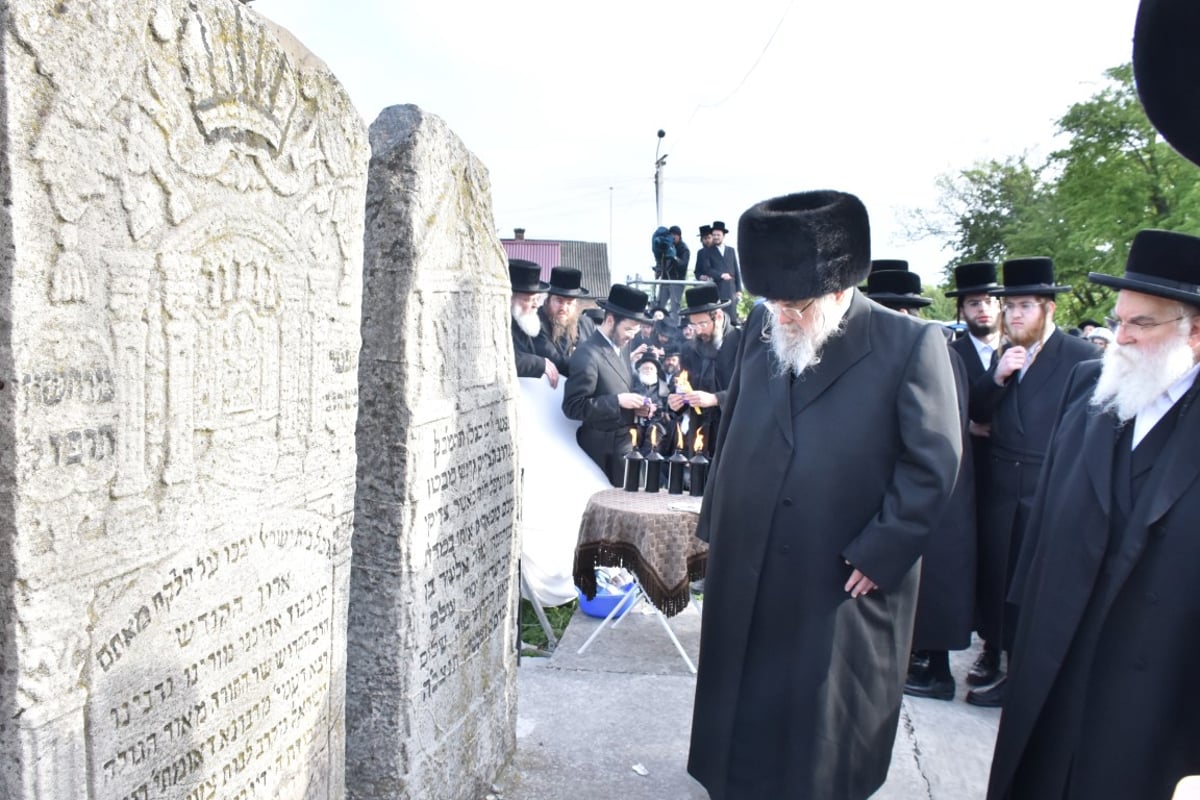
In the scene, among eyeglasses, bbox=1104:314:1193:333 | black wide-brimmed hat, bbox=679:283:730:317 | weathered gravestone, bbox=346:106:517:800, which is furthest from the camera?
black wide-brimmed hat, bbox=679:283:730:317

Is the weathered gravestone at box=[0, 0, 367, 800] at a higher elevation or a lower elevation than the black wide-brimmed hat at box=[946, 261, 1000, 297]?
lower

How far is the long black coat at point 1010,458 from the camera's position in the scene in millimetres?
4301

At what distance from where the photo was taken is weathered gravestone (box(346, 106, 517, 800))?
8.47 feet

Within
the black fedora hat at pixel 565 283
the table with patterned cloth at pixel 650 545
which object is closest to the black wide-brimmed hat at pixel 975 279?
the table with patterned cloth at pixel 650 545

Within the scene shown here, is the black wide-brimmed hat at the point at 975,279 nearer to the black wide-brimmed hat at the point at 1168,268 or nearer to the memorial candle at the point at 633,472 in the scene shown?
the memorial candle at the point at 633,472

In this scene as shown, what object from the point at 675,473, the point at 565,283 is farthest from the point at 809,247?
the point at 565,283

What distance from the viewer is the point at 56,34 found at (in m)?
1.35

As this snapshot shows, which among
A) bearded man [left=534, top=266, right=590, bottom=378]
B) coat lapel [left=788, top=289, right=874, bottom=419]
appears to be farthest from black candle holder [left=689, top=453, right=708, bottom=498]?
bearded man [left=534, top=266, right=590, bottom=378]

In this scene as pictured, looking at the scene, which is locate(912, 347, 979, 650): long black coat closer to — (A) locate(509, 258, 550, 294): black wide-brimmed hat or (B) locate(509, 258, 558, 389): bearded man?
(B) locate(509, 258, 558, 389): bearded man

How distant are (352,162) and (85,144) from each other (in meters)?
0.89

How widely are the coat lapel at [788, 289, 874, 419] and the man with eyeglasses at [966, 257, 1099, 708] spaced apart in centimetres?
166

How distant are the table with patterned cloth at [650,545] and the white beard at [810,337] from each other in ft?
4.30

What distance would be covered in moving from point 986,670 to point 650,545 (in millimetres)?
2027

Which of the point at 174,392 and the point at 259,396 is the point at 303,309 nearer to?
the point at 259,396
